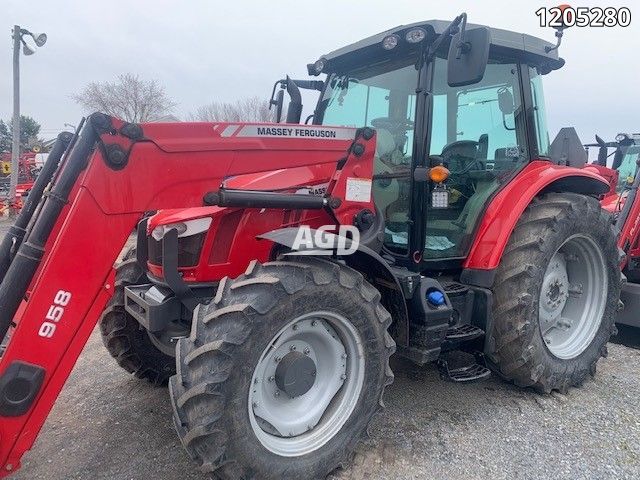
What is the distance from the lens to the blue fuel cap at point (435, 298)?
283 cm

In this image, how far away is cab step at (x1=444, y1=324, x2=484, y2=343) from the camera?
2941 millimetres

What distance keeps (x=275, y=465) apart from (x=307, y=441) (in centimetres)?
25

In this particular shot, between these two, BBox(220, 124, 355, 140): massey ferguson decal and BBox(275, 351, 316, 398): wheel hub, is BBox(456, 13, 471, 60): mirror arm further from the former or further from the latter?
BBox(275, 351, 316, 398): wheel hub

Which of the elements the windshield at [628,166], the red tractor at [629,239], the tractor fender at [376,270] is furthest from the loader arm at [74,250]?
the windshield at [628,166]

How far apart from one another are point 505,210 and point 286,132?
1562 mm

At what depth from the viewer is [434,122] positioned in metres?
3.05

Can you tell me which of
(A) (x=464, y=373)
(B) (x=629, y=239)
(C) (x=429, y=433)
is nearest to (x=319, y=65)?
(A) (x=464, y=373)

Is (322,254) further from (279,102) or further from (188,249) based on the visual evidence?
(279,102)

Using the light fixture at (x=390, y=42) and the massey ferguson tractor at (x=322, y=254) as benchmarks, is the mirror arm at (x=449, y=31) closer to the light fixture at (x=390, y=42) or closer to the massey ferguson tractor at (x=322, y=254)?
the massey ferguson tractor at (x=322, y=254)

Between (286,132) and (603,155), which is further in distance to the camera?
(603,155)

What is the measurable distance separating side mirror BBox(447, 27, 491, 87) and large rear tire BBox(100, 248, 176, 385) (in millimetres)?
2248

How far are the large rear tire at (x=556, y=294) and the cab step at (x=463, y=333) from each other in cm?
13

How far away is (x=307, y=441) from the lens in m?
2.38

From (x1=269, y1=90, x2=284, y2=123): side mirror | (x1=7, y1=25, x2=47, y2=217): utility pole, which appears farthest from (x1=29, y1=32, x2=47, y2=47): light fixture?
(x1=269, y1=90, x2=284, y2=123): side mirror
